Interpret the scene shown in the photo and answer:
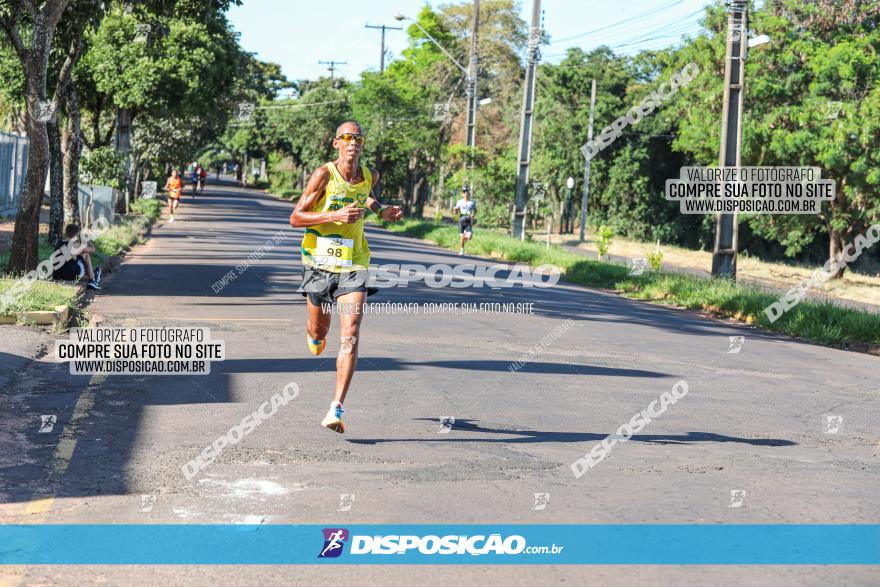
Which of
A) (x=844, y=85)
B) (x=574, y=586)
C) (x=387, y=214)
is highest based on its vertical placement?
(x=844, y=85)

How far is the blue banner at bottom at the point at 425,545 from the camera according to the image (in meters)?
5.31

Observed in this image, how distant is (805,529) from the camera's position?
615cm

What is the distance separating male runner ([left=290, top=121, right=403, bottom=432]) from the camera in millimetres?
8117

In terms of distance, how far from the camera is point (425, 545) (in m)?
5.59

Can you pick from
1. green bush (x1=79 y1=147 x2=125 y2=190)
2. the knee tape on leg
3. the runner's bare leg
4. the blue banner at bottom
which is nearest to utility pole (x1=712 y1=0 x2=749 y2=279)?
the runner's bare leg

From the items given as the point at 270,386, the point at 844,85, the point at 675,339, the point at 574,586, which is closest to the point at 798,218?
the point at 844,85

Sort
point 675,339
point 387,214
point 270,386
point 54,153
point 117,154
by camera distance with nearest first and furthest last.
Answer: point 387,214 < point 270,386 < point 675,339 < point 54,153 < point 117,154

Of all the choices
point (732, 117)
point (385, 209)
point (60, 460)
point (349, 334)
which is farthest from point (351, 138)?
point (732, 117)

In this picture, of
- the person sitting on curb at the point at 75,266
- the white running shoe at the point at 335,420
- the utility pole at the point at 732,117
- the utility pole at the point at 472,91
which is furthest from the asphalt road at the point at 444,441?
the utility pole at the point at 472,91

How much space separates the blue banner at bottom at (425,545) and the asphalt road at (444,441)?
13 cm

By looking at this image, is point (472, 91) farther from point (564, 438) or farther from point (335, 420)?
point (335, 420)

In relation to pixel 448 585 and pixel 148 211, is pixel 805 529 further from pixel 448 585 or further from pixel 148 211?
pixel 148 211

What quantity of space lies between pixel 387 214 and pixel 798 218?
4057 cm

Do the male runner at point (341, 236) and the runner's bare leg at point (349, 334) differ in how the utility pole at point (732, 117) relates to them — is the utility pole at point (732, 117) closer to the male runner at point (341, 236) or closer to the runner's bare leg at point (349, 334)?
the male runner at point (341, 236)
